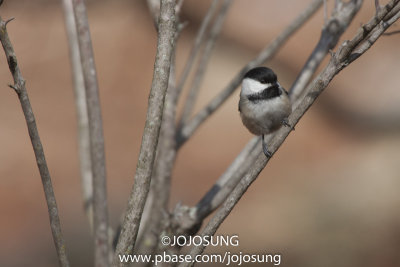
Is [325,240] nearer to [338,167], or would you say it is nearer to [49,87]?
[338,167]

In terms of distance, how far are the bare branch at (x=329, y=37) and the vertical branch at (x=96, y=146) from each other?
1.18m

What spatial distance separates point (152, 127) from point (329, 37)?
4.57 ft

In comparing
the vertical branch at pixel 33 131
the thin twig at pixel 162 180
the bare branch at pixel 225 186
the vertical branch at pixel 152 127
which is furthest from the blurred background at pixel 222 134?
the vertical branch at pixel 152 127

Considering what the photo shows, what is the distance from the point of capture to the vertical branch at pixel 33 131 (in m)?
1.69

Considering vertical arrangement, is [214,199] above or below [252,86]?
below

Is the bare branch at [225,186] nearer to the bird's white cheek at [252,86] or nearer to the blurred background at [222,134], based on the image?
the bird's white cheek at [252,86]

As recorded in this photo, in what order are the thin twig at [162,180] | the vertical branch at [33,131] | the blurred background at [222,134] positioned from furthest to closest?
the blurred background at [222,134]
the thin twig at [162,180]
the vertical branch at [33,131]

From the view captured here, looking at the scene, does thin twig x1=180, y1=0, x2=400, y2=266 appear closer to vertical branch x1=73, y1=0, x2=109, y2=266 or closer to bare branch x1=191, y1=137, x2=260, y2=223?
vertical branch x1=73, y1=0, x2=109, y2=266

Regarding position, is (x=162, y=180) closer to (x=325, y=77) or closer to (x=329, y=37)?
(x=325, y=77)

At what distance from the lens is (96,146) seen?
6.21ft

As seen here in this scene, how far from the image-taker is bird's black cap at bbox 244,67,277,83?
258 centimetres

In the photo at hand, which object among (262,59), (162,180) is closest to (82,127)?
(162,180)

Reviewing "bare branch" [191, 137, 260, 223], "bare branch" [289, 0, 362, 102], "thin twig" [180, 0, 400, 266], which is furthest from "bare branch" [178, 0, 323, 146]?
"thin twig" [180, 0, 400, 266]

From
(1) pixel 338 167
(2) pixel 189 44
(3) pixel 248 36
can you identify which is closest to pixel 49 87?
(2) pixel 189 44
